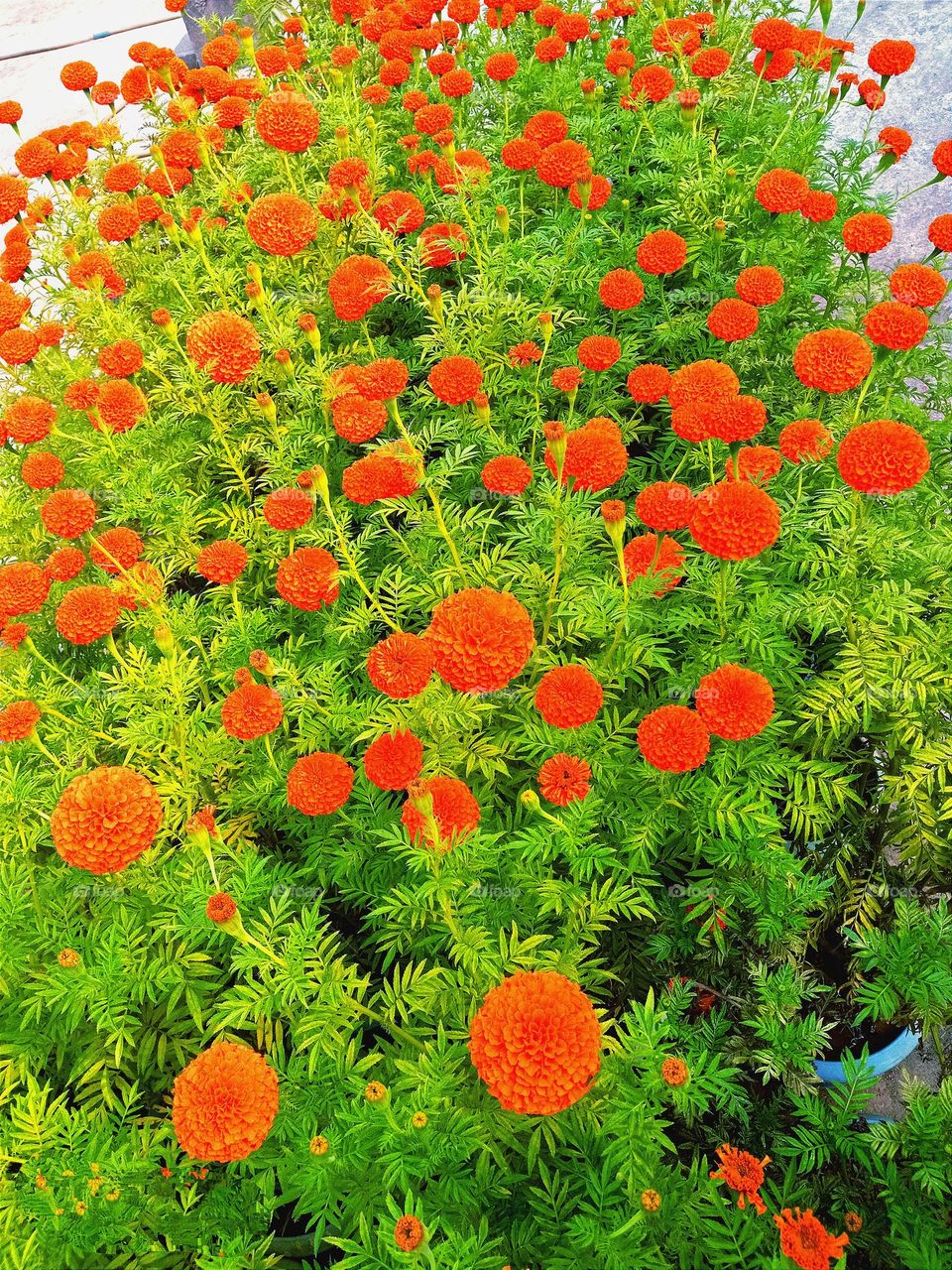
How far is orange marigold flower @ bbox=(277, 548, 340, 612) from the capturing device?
2.01 meters

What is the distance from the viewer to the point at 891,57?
106 inches

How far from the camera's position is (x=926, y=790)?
184 cm

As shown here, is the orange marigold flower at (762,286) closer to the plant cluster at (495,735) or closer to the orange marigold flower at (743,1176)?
the plant cluster at (495,735)

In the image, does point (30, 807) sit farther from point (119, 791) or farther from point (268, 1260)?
point (268, 1260)

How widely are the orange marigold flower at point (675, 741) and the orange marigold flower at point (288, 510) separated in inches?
42.0

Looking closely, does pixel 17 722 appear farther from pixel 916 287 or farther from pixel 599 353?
pixel 916 287

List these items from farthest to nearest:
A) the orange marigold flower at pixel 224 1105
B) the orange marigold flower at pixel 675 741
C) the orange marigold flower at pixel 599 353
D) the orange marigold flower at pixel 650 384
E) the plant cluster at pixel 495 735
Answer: the orange marigold flower at pixel 599 353
the orange marigold flower at pixel 650 384
the orange marigold flower at pixel 675 741
the plant cluster at pixel 495 735
the orange marigold flower at pixel 224 1105

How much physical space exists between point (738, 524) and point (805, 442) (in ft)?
1.87

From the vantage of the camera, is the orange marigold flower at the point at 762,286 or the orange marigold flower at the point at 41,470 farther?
the orange marigold flower at the point at 41,470

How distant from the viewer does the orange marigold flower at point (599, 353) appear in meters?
2.24

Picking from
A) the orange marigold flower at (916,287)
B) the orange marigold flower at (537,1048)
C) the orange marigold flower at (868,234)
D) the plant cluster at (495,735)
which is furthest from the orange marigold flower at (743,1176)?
the orange marigold flower at (868,234)

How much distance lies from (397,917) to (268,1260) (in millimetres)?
601

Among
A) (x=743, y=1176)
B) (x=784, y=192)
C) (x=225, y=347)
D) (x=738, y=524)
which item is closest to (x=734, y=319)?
(x=784, y=192)

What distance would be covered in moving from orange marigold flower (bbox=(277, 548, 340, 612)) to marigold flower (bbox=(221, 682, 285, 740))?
0.28 meters
